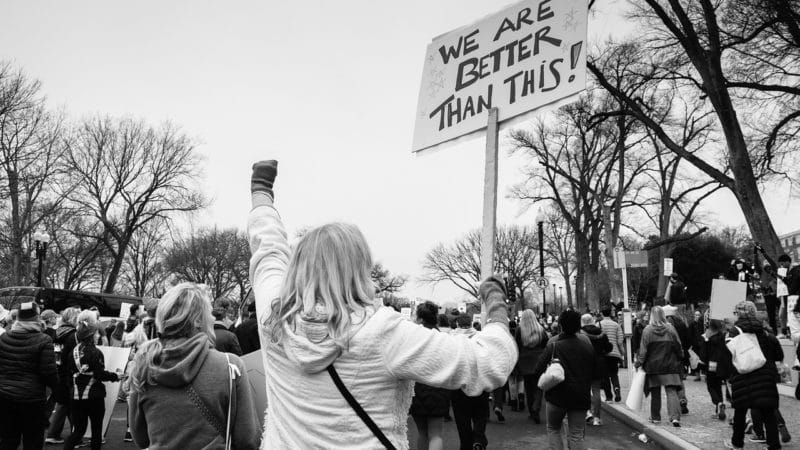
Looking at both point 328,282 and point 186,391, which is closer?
point 328,282

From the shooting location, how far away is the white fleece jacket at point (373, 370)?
1650mm

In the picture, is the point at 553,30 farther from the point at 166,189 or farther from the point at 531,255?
the point at 531,255

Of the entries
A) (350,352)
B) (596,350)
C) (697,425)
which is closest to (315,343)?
(350,352)

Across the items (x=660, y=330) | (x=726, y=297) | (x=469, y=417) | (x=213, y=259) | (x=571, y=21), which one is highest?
(x=213, y=259)

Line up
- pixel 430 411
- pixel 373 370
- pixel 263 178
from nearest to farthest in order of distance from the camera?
1. pixel 373 370
2. pixel 263 178
3. pixel 430 411

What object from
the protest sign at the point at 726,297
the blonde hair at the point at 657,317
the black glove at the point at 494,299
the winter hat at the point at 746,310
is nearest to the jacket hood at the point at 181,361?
the black glove at the point at 494,299

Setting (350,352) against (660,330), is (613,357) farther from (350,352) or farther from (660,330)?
(350,352)

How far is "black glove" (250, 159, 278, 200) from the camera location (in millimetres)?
2455

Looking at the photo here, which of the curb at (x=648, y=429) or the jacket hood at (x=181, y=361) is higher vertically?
the jacket hood at (x=181, y=361)

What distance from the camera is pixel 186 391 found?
3.00m

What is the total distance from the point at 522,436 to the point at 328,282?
8.42m

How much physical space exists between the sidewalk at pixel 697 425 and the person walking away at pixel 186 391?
22.1ft

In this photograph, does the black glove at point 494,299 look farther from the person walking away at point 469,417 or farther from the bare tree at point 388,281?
the bare tree at point 388,281

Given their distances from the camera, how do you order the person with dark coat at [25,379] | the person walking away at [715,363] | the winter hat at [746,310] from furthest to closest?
the person walking away at [715,363]
the winter hat at [746,310]
the person with dark coat at [25,379]
